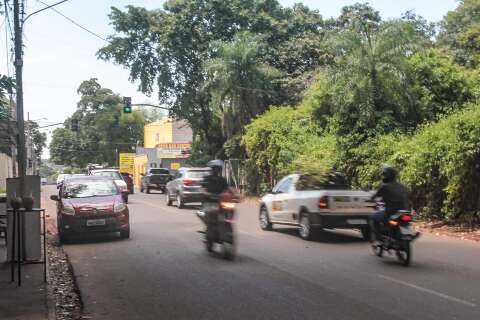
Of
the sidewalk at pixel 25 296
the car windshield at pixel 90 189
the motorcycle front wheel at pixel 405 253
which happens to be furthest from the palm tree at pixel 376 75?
the sidewalk at pixel 25 296

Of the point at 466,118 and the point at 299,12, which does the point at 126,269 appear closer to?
the point at 466,118

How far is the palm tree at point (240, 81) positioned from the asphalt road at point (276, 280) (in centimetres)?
1997

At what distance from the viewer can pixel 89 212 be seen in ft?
44.7

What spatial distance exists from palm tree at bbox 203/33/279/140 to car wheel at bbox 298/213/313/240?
20.2 m

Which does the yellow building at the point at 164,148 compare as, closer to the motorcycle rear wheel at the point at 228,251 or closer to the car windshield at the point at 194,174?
the car windshield at the point at 194,174

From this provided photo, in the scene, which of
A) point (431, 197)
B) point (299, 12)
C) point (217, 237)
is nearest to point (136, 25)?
point (299, 12)

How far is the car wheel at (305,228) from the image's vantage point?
44.0 feet

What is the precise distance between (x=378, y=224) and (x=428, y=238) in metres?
4.07

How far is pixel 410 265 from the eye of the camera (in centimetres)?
1001

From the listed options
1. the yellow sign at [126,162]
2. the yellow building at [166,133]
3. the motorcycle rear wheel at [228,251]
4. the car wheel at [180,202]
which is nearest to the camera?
the motorcycle rear wheel at [228,251]

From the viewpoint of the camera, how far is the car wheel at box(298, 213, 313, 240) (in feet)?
44.0

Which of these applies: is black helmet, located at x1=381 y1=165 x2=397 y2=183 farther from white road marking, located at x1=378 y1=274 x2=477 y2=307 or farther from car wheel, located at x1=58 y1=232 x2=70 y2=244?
car wheel, located at x1=58 y1=232 x2=70 y2=244

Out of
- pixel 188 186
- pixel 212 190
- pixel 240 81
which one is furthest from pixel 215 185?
pixel 240 81

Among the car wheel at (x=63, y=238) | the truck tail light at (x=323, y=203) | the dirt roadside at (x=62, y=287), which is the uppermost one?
the truck tail light at (x=323, y=203)
